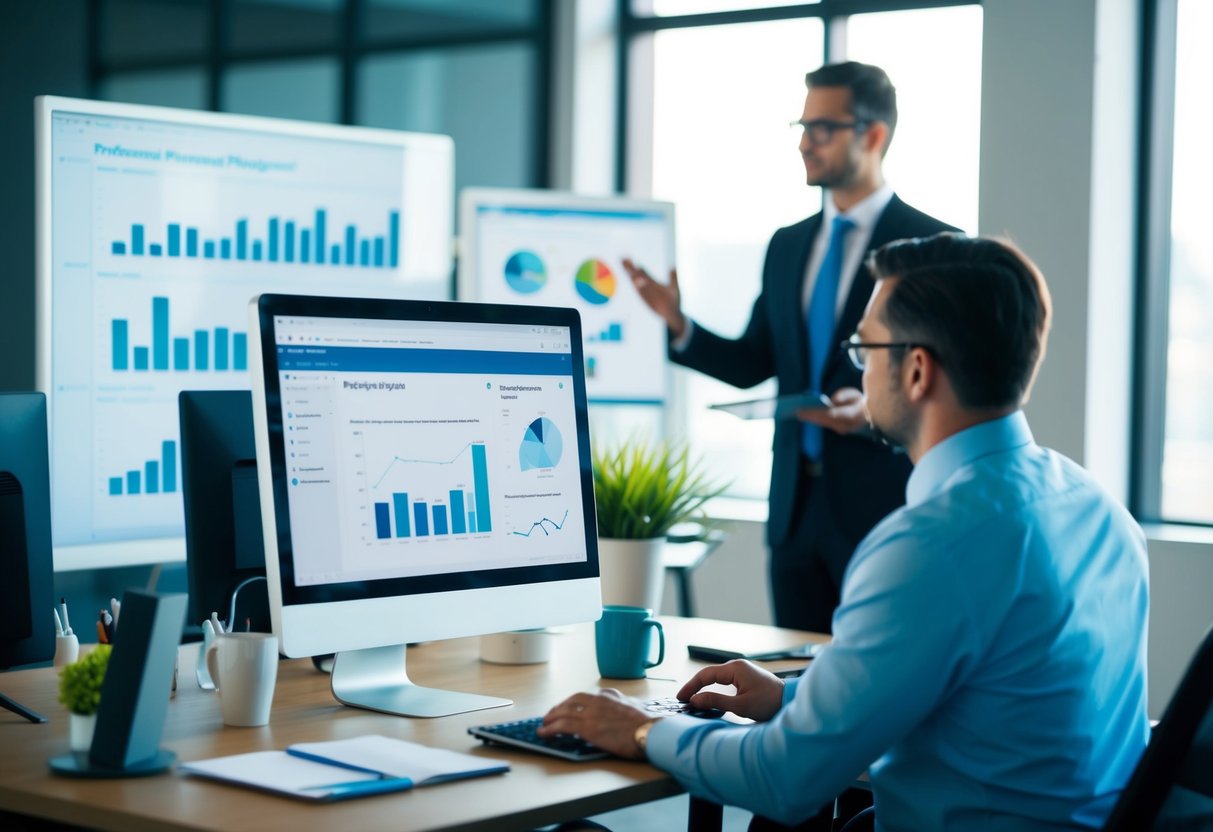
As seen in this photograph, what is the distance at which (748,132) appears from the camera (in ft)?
18.1

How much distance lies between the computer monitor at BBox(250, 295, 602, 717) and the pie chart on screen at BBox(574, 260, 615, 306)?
2.61 metres

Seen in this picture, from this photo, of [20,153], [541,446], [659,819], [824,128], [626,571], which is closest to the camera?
[541,446]

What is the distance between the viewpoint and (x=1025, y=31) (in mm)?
4461

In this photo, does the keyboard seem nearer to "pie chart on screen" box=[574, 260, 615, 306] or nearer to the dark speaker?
the dark speaker

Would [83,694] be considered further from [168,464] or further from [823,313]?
[823,313]

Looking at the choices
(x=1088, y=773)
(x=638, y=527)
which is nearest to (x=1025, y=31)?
(x=638, y=527)

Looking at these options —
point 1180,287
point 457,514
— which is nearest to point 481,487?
point 457,514

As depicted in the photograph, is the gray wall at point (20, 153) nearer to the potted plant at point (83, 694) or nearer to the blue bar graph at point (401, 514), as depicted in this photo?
the blue bar graph at point (401, 514)

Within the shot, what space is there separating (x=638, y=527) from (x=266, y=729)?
3.18ft

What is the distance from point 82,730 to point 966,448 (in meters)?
1.03

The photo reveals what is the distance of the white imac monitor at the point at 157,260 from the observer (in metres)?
3.26

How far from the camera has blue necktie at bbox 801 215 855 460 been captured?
3.49 metres

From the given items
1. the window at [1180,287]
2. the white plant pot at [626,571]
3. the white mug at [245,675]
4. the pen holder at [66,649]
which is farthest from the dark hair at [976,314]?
the window at [1180,287]

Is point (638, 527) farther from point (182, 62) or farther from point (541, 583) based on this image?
point (182, 62)
